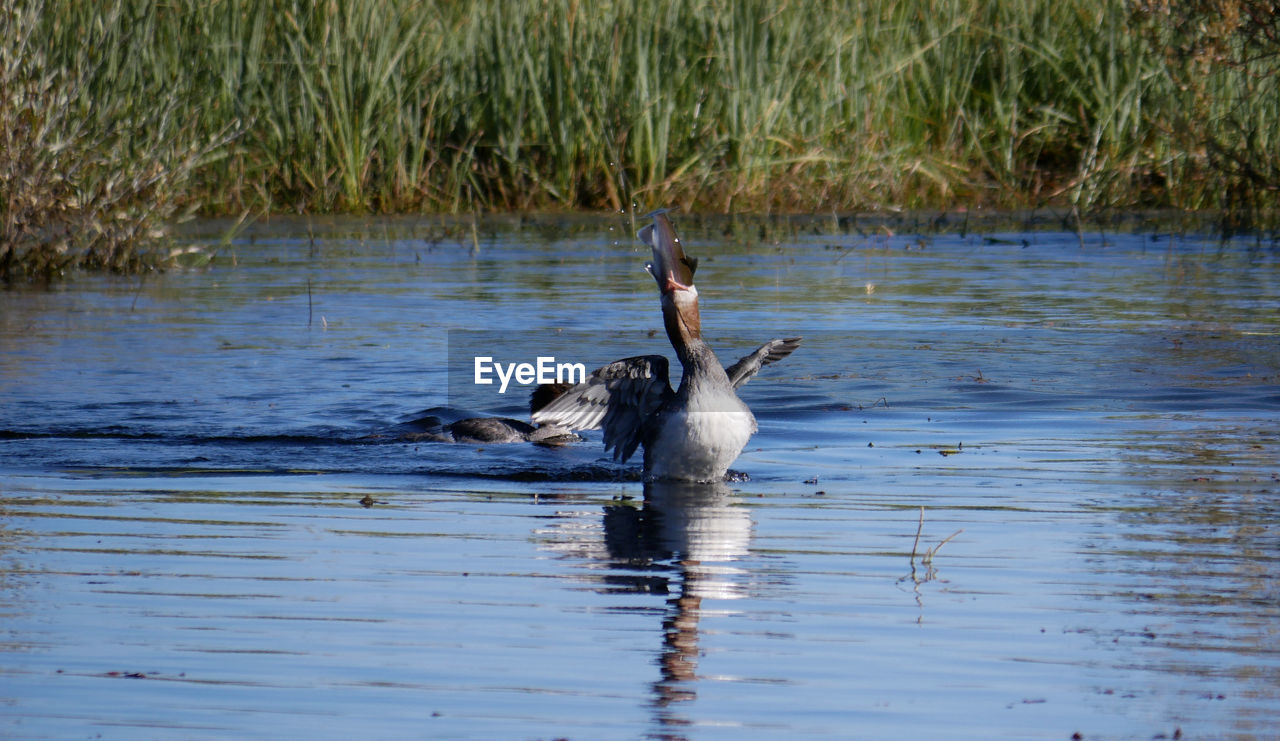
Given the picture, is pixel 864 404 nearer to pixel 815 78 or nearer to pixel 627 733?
pixel 627 733

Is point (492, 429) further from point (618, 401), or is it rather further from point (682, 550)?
point (682, 550)

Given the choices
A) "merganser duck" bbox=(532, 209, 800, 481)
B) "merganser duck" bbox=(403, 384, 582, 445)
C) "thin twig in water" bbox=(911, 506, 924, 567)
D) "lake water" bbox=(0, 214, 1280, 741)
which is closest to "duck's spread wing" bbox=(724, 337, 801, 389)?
"merganser duck" bbox=(532, 209, 800, 481)

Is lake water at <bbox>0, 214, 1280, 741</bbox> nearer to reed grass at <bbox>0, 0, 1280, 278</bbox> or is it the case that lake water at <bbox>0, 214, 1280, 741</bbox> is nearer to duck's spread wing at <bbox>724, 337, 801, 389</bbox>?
duck's spread wing at <bbox>724, 337, 801, 389</bbox>

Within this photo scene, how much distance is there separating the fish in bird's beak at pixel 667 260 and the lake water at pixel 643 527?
717mm

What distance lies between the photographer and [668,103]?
1389cm

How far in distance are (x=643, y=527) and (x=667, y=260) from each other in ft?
3.25

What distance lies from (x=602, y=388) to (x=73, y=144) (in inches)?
257

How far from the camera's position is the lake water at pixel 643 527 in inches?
138

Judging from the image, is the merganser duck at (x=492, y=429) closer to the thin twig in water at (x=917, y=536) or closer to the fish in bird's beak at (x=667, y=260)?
the fish in bird's beak at (x=667, y=260)

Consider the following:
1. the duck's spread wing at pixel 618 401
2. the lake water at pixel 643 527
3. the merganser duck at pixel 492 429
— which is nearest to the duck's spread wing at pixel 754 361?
the duck's spread wing at pixel 618 401

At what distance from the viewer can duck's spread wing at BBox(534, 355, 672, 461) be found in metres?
6.23

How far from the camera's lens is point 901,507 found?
216 inches

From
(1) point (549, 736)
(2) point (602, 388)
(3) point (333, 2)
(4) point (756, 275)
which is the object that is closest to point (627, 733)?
(1) point (549, 736)

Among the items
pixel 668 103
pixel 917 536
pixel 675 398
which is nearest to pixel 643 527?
pixel 675 398
